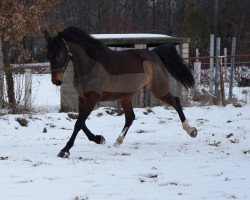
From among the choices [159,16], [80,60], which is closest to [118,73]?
[80,60]

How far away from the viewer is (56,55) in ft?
21.3

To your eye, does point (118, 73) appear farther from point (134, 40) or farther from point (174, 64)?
point (134, 40)

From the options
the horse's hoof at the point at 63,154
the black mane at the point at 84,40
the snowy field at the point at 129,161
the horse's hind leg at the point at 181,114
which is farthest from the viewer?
the horse's hind leg at the point at 181,114

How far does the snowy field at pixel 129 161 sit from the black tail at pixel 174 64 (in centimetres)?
89

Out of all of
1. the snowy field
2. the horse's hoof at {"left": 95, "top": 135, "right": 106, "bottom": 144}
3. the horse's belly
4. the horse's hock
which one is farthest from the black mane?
the horse's hock

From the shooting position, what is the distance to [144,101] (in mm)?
A: 13109

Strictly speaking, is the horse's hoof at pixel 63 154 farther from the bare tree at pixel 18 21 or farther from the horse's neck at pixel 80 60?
the bare tree at pixel 18 21

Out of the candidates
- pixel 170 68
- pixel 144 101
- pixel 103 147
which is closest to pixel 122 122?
pixel 170 68

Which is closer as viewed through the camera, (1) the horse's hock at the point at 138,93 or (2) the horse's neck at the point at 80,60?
(2) the horse's neck at the point at 80,60

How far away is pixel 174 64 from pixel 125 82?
124 cm

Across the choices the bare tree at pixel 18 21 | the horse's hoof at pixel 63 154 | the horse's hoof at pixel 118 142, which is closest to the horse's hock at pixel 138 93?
the bare tree at pixel 18 21

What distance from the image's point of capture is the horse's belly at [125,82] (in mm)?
6898

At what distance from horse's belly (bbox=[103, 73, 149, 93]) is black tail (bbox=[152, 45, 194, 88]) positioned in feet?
2.30

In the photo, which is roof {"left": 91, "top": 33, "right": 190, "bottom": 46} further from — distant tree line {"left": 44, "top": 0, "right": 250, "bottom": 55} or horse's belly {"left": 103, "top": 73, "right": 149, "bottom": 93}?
distant tree line {"left": 44, "top": 0, "right": 250, "bottom": 55}
